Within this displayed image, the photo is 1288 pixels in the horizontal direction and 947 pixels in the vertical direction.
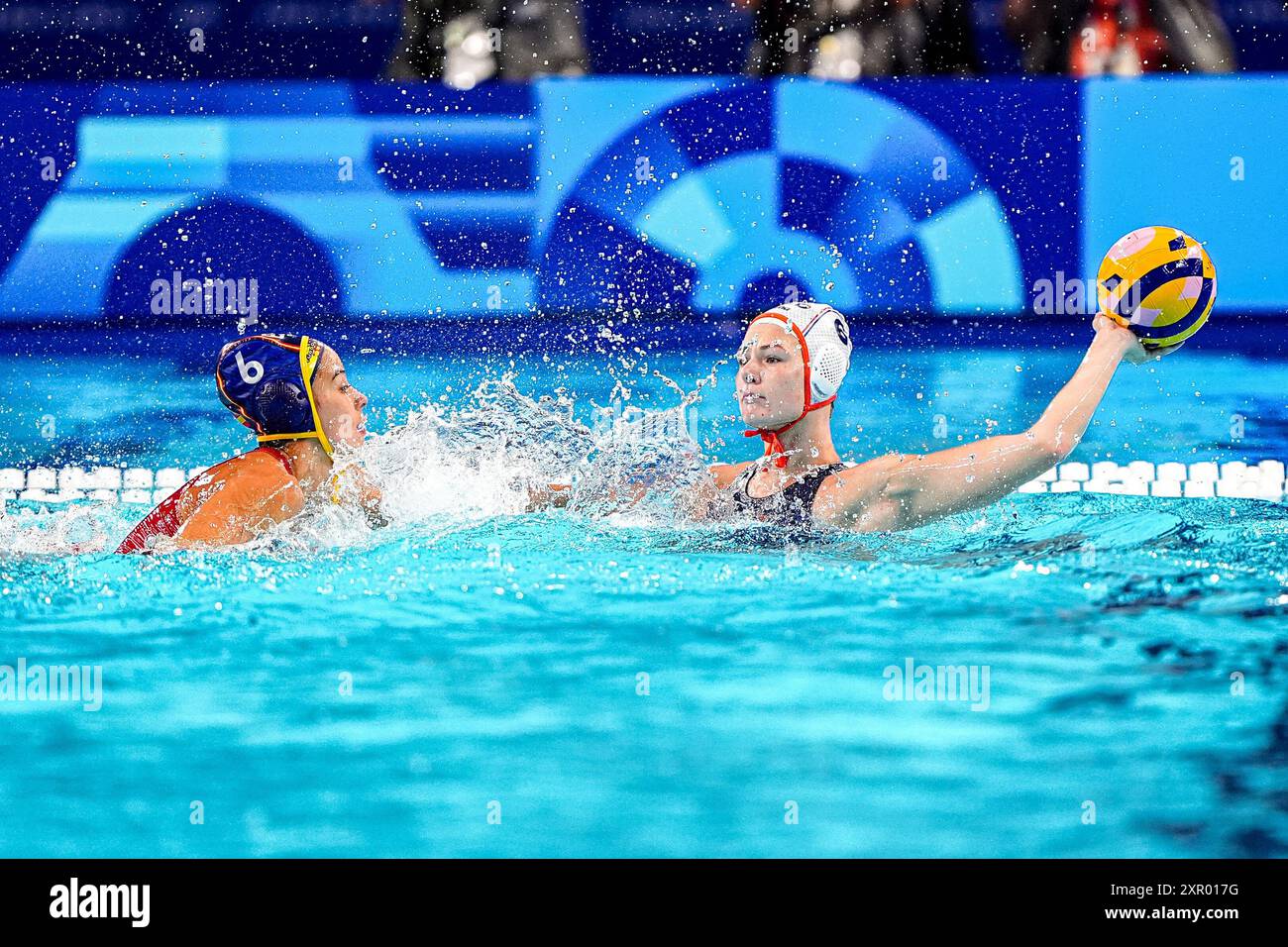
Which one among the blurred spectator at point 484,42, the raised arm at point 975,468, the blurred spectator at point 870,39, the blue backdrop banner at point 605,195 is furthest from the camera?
the blurred spectator at point 870,39

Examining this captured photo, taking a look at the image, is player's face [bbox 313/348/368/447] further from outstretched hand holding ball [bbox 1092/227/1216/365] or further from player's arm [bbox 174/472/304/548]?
outstretched hand holding ball [bbox 1092/227/1216/365]

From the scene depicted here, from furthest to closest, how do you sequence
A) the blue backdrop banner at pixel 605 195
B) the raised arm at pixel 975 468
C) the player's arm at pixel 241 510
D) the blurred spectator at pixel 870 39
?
the blurred spectator at pixel 870 39, the blue backdrop banner at pixel 605 195, the player's arm at pixel 241 510, the raised arm at pixel 975 468

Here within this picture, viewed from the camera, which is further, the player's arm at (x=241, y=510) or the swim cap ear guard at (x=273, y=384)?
the swim cap ear guard at (x=273, y=384)

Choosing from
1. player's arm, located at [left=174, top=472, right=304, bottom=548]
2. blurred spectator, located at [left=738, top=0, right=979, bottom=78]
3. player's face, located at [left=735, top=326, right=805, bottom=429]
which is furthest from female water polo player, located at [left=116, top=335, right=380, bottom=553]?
blurred spectator, located at [left=738, top=0, right=979, bottom=78]

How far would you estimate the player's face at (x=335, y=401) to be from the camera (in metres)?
4.23

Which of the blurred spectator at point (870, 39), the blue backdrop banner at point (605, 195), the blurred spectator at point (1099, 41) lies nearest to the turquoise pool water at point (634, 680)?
the blue backdrop banner at point (605, 195)

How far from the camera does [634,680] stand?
3.36m

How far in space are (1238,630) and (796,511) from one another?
1.16 metres

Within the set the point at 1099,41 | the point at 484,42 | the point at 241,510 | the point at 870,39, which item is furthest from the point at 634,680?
the point at 1099,41

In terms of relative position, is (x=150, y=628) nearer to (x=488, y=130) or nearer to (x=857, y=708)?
(x=857, y=708)

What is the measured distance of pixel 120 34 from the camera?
392 inches

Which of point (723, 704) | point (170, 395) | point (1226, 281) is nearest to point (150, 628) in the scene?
point (723, 704)

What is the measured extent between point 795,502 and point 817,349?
1.39 feet

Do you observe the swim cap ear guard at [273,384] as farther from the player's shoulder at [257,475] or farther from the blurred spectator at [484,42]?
the blurred spectator at [484,42]
